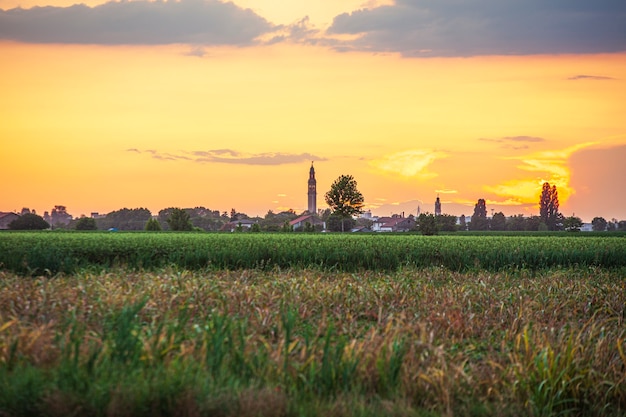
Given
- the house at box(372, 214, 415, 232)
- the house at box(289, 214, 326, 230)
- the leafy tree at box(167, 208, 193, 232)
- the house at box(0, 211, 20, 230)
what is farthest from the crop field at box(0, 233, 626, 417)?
the house at box(372, 214, 415, 232)

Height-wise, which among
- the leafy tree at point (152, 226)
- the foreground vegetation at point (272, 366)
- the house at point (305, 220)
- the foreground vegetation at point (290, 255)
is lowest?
the foreground vegetation at point (272, 366)

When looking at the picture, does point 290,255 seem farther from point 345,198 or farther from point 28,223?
point 345,198

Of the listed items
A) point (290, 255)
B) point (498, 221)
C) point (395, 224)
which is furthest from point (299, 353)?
point (395, 224)

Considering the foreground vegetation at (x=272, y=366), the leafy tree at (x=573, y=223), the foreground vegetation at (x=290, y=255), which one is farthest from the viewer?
the leafy tree at (x=573, y=223)

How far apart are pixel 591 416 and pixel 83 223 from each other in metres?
78.2

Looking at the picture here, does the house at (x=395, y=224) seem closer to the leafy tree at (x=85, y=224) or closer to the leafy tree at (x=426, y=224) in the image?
the leafy tree at (x=426, y=224)

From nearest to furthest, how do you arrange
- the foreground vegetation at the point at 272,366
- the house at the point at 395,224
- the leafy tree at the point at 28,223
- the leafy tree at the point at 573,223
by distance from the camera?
the foreground vegetation at the point at 272,366
the leafy tree at the point at 28,223
the leafy tree at the point at 573,223
the house at the point at 395,224

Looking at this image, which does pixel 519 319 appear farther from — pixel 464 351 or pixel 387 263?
pixel 387 263

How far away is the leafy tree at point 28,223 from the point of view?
250 feet

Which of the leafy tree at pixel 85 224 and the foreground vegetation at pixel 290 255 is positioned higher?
the leafy tree at pixel 85 224

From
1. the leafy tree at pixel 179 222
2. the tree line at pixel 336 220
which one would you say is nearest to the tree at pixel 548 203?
the tree line at pixel 336 220

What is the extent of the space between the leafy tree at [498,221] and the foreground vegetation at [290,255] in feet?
374

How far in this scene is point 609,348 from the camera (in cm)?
1012

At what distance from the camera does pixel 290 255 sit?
24016mm
